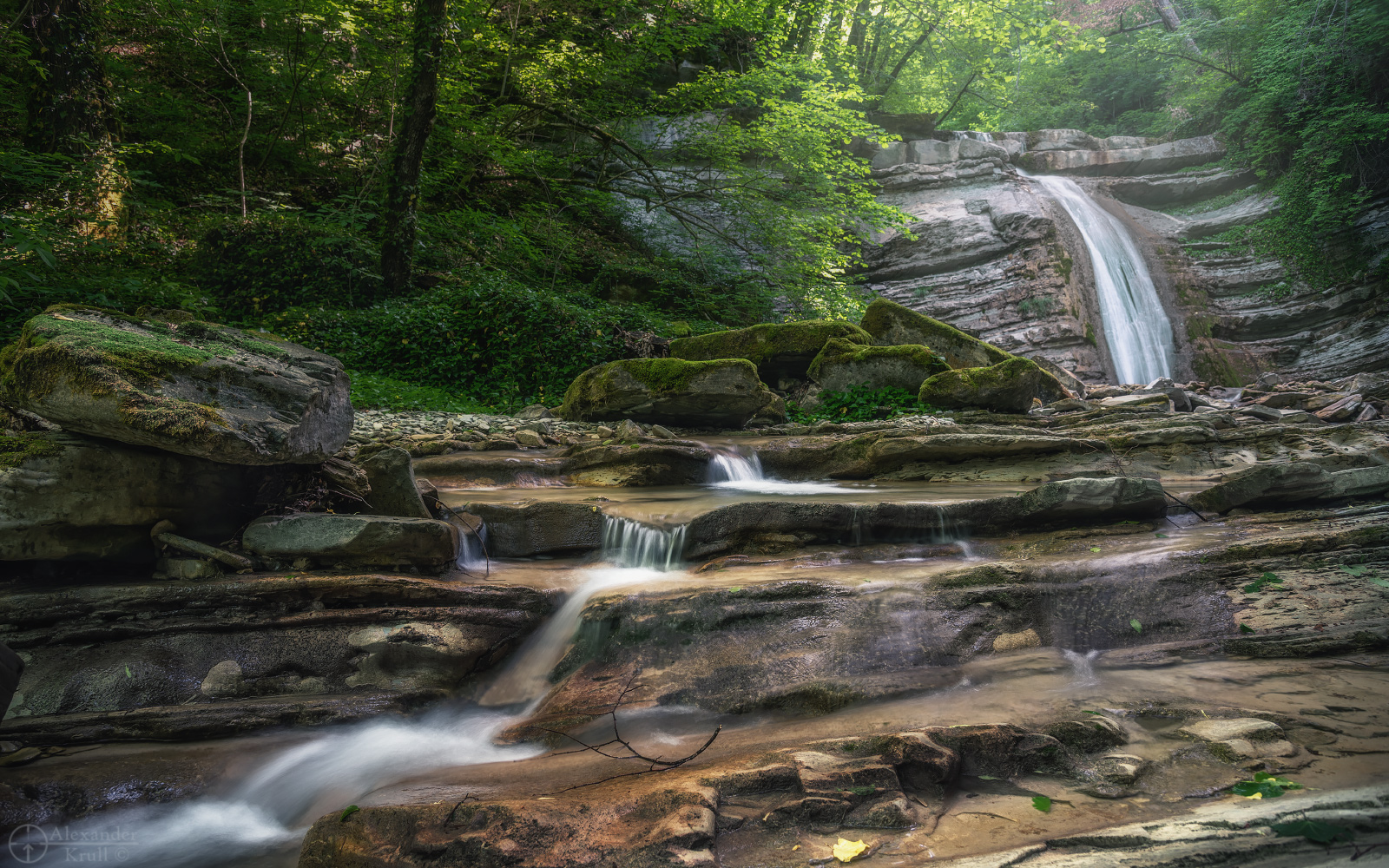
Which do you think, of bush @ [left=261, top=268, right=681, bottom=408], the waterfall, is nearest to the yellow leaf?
bush @ [left=261, top=268, right=681, bottom=408]

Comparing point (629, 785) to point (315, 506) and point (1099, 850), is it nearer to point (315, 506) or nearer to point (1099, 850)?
point (1099, 850)

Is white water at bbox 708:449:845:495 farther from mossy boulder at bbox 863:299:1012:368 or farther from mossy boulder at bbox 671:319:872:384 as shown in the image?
mossy boulder at bbox 863:299:1012:368

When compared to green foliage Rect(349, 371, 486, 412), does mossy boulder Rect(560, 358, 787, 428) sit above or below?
above

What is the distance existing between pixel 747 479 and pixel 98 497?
552 cm

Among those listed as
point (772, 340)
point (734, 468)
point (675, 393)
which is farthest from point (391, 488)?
point (772, 340)

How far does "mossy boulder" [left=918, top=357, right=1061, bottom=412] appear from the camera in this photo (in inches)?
397

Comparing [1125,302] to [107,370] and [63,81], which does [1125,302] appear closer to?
[107,370]

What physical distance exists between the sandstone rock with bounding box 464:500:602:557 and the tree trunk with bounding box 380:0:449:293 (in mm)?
8702

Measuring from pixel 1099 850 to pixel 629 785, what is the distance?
1.59m

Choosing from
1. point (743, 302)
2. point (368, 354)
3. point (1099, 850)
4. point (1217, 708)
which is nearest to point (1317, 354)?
Answer: point (743, 302)

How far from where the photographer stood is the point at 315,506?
4383 mm

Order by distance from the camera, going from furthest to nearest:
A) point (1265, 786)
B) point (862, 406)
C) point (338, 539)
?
point (862, 406) < point (338, 539) < point (1265, 786)

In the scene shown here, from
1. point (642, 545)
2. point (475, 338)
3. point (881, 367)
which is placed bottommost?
point (642, 545)

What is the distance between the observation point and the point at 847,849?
2.11 meters
